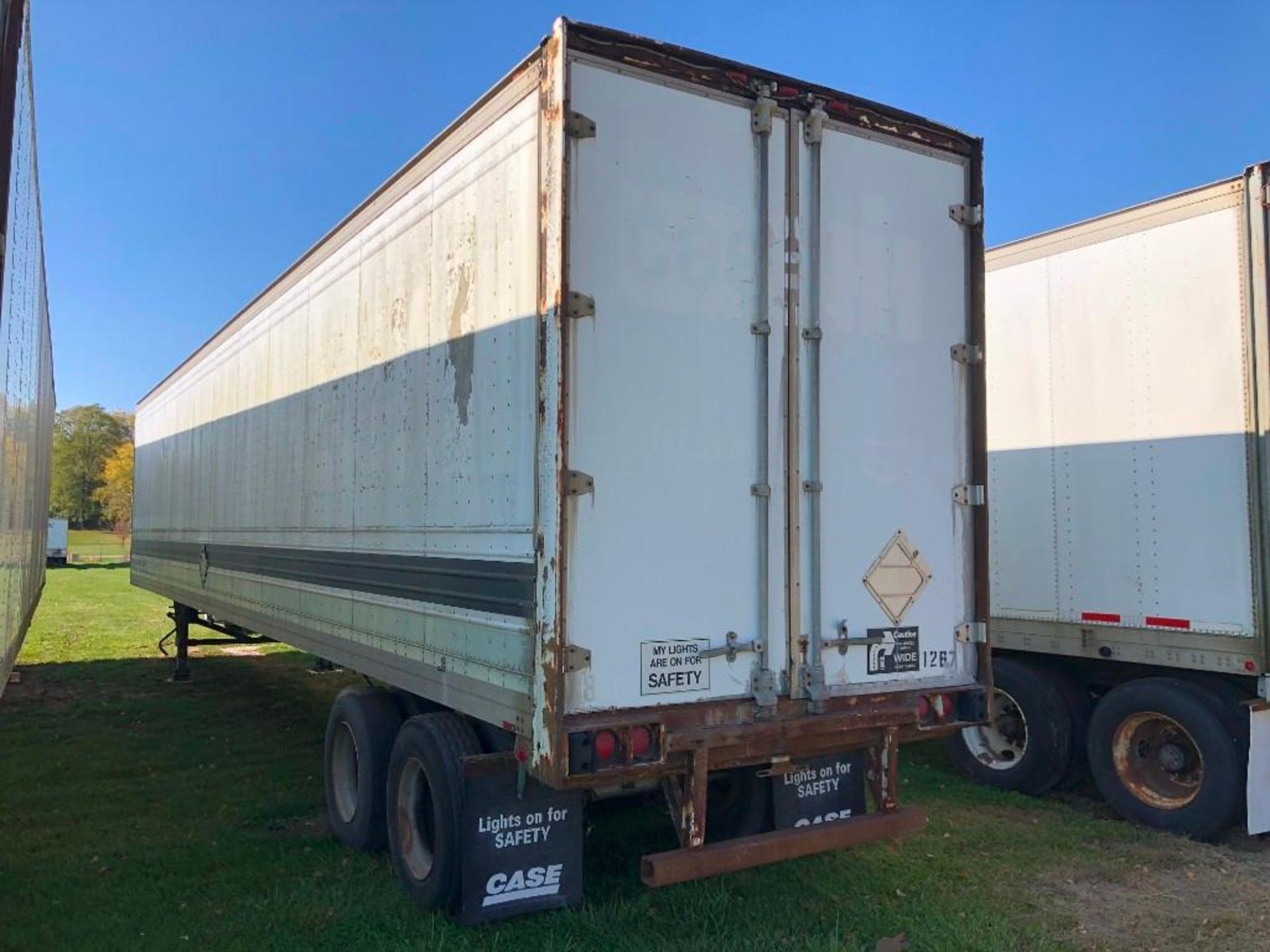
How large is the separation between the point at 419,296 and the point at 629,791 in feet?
9.20

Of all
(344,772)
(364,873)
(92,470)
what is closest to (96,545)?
(92,470)

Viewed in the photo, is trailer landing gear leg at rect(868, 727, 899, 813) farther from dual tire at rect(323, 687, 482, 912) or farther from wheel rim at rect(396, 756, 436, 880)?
wheel rim at rect(396, 756, 436, 880)

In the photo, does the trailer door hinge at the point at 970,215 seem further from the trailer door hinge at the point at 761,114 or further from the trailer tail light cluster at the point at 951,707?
the trailer tail light cluster at the point at 951,707

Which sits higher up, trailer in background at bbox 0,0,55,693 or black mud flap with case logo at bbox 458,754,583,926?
trailer in background at bbox 0,0,55,693

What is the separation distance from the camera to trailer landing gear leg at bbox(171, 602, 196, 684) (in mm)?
12906

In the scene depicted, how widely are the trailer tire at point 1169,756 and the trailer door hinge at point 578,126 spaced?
5.12m

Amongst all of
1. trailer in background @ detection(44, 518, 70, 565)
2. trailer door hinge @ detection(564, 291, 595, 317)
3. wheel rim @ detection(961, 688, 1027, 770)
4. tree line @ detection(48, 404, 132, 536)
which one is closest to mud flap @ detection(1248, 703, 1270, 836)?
Answer: wheel rim @ detection(961, 688, 1027, 770)

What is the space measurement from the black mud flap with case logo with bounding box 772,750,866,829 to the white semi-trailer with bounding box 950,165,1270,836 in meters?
2.60

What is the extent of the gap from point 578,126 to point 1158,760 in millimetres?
5539

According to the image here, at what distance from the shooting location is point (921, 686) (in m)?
4.86

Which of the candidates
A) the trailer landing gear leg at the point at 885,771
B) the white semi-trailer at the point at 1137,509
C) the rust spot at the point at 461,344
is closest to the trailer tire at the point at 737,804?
Answer: the trailer landing gear leg at the point at 885,771

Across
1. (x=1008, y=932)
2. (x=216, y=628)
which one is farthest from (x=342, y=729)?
(x=216, y=628)

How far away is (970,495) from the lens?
16.7 ft

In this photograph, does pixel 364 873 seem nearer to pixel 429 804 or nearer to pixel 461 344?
pixel 429 804
